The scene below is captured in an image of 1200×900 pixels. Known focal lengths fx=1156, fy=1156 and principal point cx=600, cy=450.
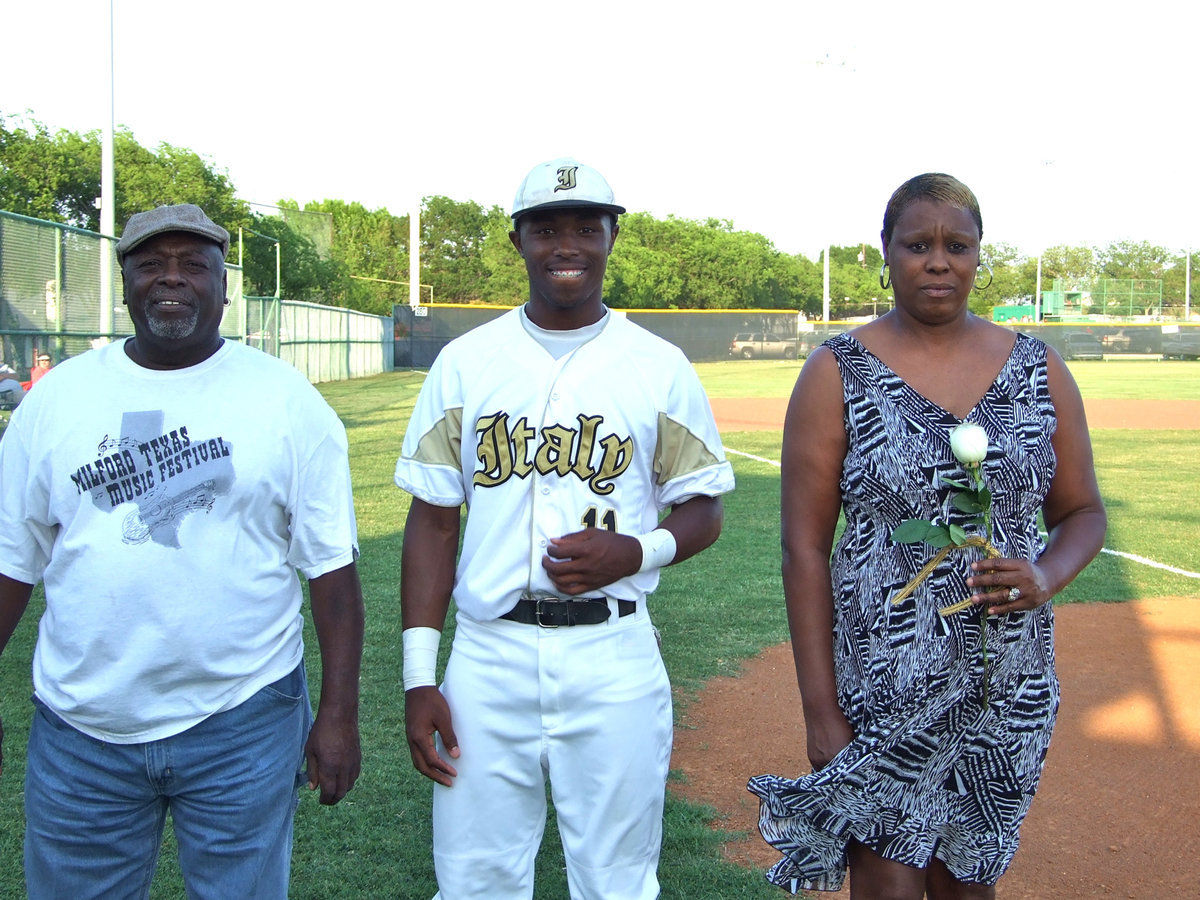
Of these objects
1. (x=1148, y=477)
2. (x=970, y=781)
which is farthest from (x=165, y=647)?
(x=1148, y=477)

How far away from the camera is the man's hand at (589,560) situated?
2.62 metres

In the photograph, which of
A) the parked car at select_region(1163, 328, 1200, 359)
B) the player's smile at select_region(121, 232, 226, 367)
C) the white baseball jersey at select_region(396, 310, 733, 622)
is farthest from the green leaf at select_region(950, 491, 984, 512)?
the parked car at select_region(1163, 328, 1200, 359)

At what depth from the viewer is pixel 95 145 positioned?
4081cm

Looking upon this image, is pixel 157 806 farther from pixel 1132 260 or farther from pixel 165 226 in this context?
pixel 1132 260

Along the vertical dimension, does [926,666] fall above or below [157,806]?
above

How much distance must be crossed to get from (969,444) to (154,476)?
1723 mm

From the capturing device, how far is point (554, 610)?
2.72 m

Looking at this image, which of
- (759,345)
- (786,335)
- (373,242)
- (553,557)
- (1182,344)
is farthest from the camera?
(373,242)

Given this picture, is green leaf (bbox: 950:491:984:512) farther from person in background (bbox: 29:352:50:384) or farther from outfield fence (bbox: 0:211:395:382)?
person in background (bbox: 29:352:50:384)

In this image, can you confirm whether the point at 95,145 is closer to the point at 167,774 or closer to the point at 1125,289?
the point at 167,774

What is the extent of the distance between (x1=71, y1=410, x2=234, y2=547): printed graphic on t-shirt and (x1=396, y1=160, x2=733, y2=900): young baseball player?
0.49 m

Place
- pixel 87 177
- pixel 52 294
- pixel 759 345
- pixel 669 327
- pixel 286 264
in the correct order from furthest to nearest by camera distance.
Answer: pixel 759 345 → pixel 669 327 → pixel 286 264 → pixel 87 177 → pixel 52 294

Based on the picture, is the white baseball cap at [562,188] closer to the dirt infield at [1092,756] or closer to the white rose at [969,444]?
the white rose at [969,444]

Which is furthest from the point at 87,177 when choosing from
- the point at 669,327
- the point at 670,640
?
the point at 670,640
